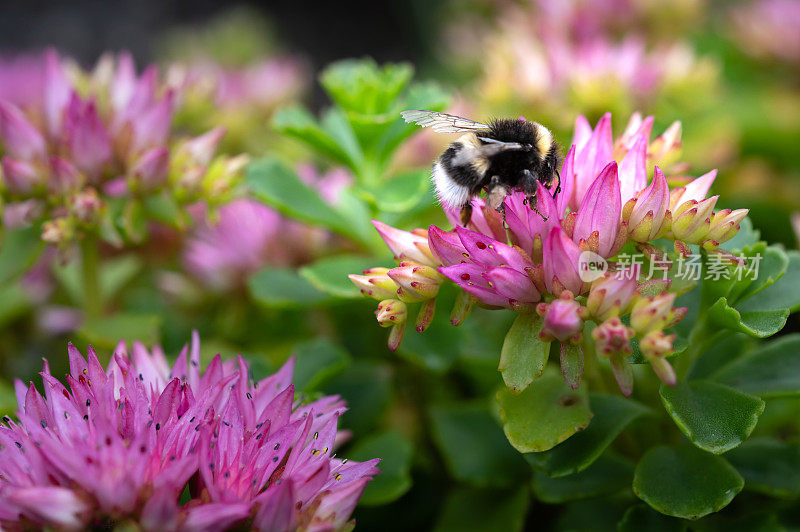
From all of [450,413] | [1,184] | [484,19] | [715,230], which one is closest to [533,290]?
[715,230]

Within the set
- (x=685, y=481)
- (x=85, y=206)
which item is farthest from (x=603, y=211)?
(x=85, y=206)

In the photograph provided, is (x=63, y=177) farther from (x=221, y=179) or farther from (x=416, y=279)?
(x=416, y=279)

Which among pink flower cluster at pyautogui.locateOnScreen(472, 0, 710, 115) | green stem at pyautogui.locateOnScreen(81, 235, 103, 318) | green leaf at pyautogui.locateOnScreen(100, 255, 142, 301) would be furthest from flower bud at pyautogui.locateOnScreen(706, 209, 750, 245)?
green leaf at pyautogui.locateOnScreen(100, 255, 142, 301)

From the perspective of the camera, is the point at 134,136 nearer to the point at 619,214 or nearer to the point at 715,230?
the point at 619,214

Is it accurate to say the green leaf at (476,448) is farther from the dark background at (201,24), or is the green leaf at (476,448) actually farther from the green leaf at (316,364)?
the dark background at (201,24)

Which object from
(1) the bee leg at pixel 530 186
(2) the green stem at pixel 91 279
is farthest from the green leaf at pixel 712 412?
(2) the green stem at pixel 91 279

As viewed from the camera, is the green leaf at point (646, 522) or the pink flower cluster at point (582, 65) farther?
the pink flower cluster at point (582, 65)
